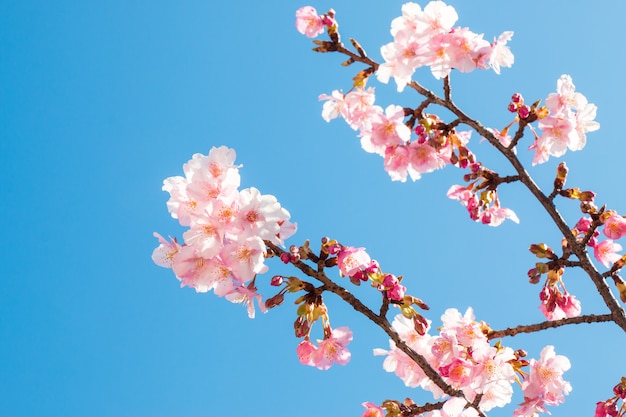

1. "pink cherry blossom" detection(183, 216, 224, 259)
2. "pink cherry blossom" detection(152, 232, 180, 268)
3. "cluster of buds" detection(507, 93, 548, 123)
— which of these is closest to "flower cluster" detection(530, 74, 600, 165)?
"cluster of buds" detection(507, 93, 548, 123)

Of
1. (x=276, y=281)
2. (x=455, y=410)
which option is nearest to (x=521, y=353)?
(x=455, y=410)

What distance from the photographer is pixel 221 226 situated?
277cm

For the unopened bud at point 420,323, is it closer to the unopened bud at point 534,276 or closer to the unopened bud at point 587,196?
the unopened bud at point 534,276

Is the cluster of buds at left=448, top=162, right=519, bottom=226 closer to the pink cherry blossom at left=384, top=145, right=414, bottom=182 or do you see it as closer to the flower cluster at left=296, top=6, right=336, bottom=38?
the pink cherry blossom at left=384, top=145, right=414, bottom=182

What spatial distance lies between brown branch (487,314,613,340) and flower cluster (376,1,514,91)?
4.55ft

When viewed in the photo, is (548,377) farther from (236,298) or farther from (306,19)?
(306,19)

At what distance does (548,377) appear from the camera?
3.47m

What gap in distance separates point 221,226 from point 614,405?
228 cm

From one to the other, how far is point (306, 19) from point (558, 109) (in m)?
1.53

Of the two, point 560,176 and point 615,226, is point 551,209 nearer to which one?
point 560,176

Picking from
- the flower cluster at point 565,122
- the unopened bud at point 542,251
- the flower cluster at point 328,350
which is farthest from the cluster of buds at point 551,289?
the flower cluster at point 328,350

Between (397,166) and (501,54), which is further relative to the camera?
(397,166)

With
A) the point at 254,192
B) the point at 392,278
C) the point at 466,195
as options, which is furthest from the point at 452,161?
the point at 254,192

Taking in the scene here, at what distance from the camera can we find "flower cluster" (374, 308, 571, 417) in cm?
322
